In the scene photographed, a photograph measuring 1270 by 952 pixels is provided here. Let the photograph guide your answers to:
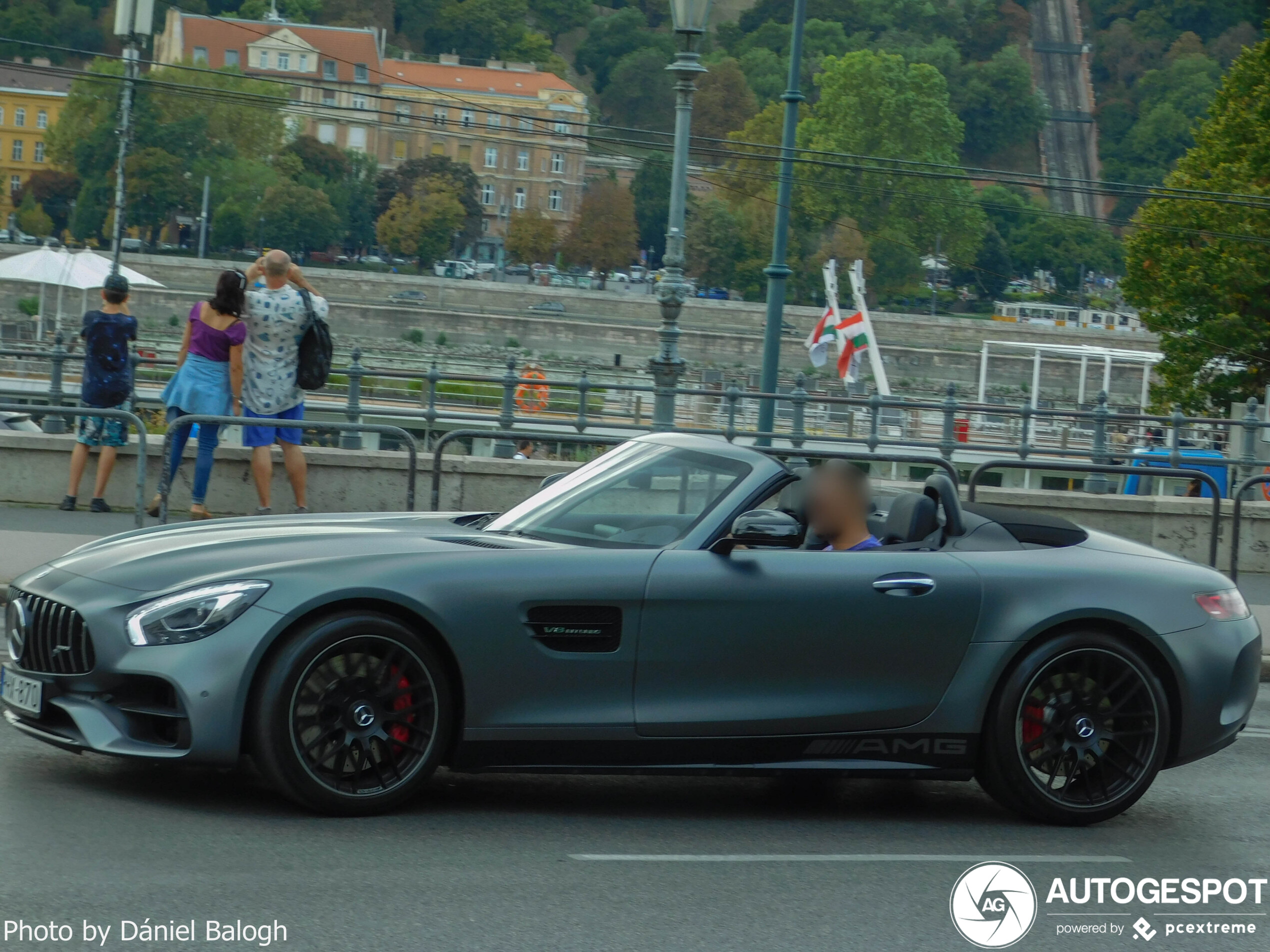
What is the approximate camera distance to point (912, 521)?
236 inches

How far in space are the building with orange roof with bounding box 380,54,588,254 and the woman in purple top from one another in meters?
144

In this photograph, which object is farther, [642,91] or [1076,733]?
[642,91]

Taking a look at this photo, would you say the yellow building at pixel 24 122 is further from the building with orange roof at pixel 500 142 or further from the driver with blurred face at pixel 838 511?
the driver with blurred face at pixel 838 511

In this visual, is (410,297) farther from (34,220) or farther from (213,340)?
(213,340)

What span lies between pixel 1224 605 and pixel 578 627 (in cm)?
264

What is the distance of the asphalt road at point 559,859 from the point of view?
4.34 m

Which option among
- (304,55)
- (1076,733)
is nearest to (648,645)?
(1076,733)

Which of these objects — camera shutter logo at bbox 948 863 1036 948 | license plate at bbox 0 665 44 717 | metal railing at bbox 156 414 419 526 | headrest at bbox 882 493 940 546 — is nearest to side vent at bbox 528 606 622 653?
headrest at bbox 882 493 940 546

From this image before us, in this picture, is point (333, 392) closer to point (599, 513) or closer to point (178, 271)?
point (599, 513)

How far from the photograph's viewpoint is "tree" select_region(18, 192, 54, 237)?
128 meters

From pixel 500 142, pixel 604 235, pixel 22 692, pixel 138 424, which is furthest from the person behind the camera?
pixel 500 142

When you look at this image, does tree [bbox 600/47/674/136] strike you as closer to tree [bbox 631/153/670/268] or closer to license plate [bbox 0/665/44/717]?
tree [bbox 631/153/670/268]

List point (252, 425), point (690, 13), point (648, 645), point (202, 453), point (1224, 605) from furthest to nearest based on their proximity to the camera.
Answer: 1. point (690, 13)
2. point (202, 453)
3. point (252, 425)
4. point (1224, 605)
5. point (648, 645)

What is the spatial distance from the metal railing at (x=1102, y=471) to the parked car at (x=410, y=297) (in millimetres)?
89403
